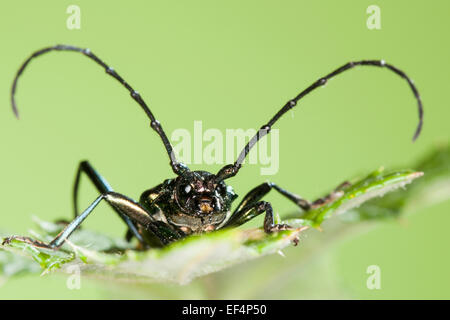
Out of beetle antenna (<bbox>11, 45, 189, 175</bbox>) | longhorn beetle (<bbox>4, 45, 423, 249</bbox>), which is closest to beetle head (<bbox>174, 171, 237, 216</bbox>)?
longhorn beetle (<bbox>4, 45, 423, 249</bbox>)

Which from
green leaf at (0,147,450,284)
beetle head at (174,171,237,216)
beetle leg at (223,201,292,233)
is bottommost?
green leaf at (0,147,450,284)

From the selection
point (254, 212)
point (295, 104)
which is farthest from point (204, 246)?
point (295, 104)

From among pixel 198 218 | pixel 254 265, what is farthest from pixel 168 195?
pixel 254 265

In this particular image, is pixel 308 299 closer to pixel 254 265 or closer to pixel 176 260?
pixel 254 265

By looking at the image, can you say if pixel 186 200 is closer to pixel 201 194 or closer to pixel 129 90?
pixel 201 194

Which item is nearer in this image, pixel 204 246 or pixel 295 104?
pixel 204 246

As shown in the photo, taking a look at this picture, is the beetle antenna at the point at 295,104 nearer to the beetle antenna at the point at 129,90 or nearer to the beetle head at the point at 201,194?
the beetle head at the point at 201,194

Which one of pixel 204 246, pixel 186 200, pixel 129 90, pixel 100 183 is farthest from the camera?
pixel 100 183

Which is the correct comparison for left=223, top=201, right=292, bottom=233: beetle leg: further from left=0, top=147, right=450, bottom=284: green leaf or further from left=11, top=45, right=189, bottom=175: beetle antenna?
left=11, top=45, right=189, bottom=175: beetle antenna
